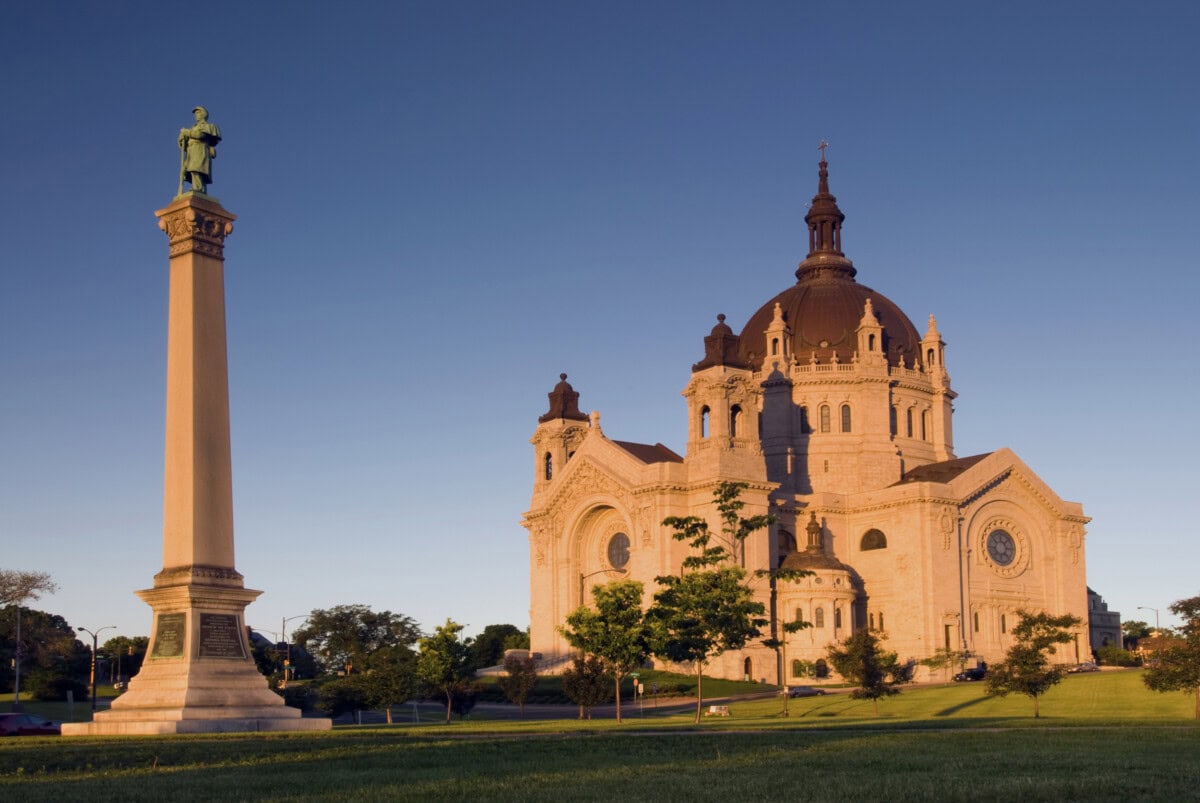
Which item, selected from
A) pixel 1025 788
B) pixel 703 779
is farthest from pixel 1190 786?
pixel 703 779

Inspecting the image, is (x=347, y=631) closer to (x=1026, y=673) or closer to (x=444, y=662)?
(x=444, y=662)

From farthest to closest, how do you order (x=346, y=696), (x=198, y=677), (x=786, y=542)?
(x=786, y=542) < (x=346, y=696) < (x=198, y=677)

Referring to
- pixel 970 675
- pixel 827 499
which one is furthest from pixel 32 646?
pixel 970 675

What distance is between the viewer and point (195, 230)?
39688 mm

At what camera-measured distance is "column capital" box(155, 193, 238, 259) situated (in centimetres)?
3978

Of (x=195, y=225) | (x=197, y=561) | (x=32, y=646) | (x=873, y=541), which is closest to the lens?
(x=197, y=561)

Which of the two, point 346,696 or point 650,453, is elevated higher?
point 650,453

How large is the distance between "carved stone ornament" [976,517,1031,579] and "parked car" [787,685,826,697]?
77.1ft

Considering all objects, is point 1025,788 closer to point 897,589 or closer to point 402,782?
point 402,782

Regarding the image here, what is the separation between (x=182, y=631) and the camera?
124ft

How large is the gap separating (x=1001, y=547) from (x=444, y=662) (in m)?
52.4

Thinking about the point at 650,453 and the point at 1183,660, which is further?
the point at 650,453

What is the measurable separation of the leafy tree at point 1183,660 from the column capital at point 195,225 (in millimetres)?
33289

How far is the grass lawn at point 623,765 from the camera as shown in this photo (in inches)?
774
